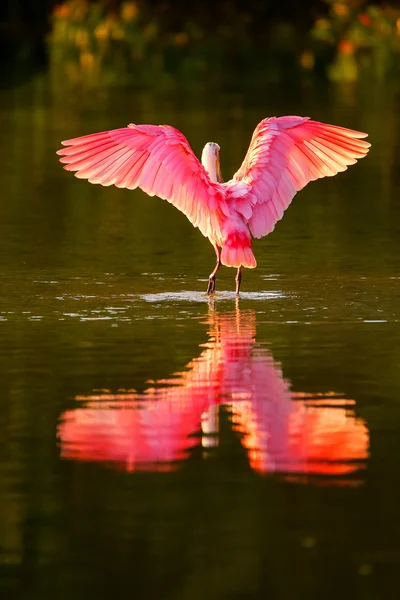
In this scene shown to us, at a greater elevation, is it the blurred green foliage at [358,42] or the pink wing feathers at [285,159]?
the blurred green foliage at [358,42]

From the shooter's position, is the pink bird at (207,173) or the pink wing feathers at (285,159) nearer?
the pink bird at (207,173)

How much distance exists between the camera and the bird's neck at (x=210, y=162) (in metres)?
14.4

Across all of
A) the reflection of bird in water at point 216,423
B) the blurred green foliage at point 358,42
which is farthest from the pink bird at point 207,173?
the blurred green foliage at point 358,42

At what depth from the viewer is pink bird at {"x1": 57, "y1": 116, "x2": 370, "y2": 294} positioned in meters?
13.8

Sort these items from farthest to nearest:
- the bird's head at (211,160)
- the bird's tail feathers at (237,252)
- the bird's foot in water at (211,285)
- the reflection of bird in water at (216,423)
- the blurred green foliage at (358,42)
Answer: the blurred green foliage at (358,42), the bird's head at (211,160), the bird's foot in water at (211,285), the bird's tail feathers at (237,252), the reflection of bird in water at (216,423)

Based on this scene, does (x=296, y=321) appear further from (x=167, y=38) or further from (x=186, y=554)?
(x=167, y=38)

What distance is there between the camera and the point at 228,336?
465 inches

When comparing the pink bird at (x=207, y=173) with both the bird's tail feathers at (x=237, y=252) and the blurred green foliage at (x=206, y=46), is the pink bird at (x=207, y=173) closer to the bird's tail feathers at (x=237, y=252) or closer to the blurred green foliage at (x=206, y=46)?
the bird's tail feathers at (x=237, y=252)

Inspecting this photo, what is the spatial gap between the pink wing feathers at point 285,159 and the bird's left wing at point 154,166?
0.34 meters

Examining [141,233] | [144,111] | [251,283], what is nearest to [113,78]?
[144,111]

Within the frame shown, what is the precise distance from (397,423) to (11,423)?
69.6 inches

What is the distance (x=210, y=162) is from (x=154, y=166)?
0.60 meters

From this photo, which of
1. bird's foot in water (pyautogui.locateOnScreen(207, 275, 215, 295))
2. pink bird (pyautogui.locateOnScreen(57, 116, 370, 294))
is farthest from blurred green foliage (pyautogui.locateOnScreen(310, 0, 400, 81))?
bird's foot in water (pyautogui.locateOnScreen(207, 275, 215, 295))

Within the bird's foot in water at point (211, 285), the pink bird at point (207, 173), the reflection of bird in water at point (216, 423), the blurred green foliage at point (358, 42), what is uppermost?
the blurred green foliage at point (358, 42)
